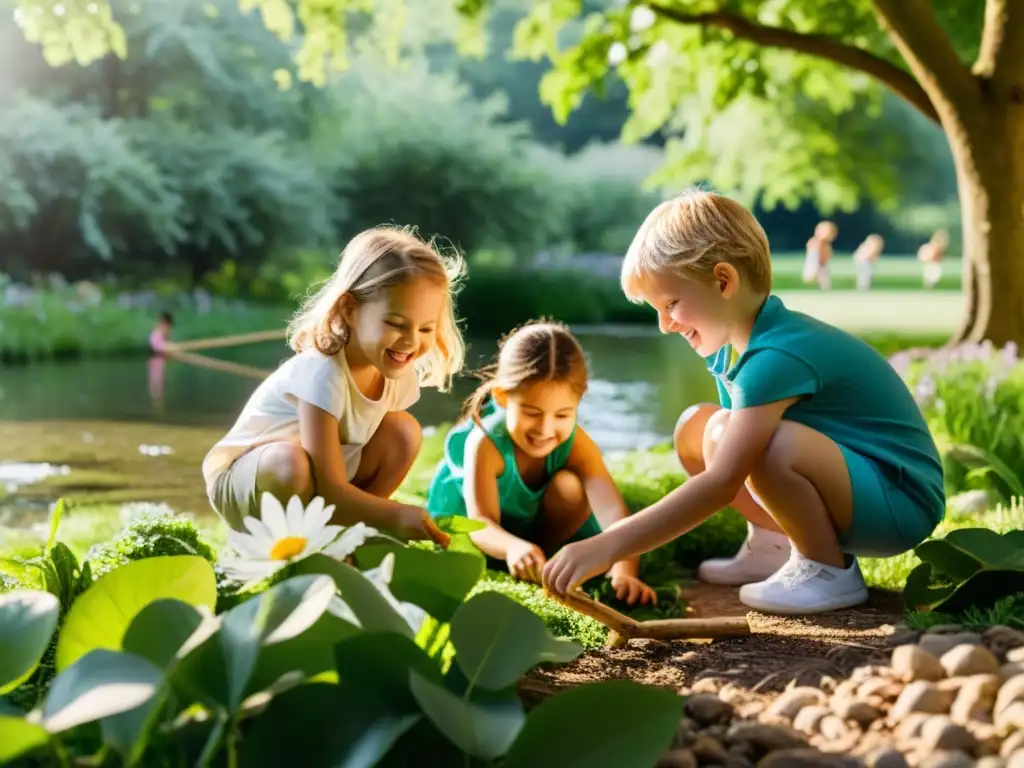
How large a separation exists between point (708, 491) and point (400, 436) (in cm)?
73

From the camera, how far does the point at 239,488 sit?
2.03 metres

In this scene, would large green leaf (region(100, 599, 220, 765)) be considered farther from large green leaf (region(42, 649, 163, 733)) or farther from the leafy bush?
the leafy bush

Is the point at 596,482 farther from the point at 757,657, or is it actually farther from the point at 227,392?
the point at 227,392

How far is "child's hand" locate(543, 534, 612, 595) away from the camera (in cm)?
150

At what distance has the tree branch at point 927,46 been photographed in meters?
4.48

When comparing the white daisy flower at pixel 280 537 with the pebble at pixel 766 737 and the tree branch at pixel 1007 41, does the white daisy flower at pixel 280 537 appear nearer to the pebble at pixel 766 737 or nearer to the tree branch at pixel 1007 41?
the pebble at pixel 766 737

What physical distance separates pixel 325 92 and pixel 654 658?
11603 mm

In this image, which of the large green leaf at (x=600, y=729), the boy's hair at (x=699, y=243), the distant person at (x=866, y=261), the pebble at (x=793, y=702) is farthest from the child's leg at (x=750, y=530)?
the distant person at (x=866, y=261)

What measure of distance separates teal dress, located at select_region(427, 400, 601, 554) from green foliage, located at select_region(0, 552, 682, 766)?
3.99 ft

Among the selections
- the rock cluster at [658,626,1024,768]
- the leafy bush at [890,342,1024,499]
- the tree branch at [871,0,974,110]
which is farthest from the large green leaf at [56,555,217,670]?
the tree branch at [871,0,974,110]

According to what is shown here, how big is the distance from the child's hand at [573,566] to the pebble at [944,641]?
0.44 m

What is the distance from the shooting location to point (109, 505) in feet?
11.7

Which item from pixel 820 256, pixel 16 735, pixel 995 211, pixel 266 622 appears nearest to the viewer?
pixel 16 735

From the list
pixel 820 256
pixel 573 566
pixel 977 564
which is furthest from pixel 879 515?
pixel 820 256
